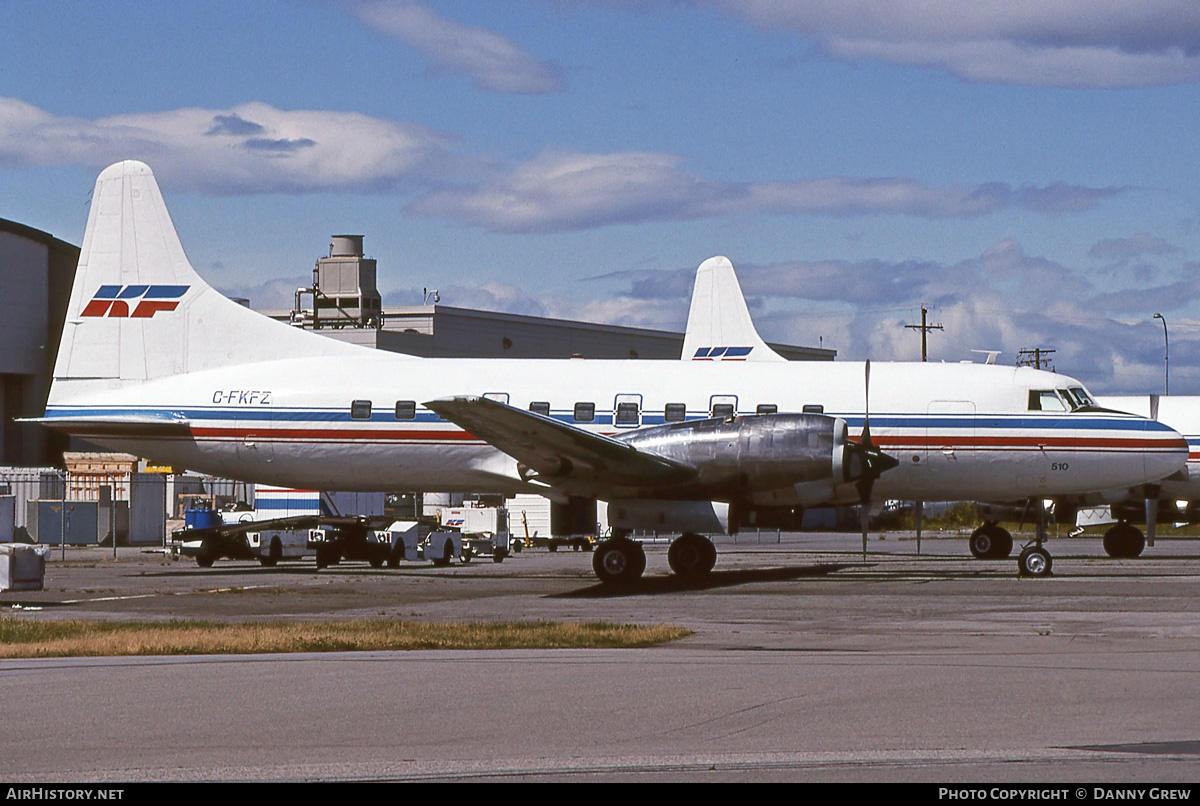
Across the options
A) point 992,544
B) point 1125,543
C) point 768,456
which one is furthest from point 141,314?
point 1125,543

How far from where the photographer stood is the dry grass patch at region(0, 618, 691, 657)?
51.1 ft

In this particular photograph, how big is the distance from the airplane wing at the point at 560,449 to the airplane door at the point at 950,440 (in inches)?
228

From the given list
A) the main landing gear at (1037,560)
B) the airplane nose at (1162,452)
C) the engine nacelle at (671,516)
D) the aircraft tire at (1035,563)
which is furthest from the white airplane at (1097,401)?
the engine nacelle at (671,516)

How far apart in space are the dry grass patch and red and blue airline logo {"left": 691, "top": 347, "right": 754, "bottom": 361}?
80.8ft

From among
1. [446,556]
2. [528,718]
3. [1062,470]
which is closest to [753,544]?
[446,556]

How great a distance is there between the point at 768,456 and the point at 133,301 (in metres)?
15.1

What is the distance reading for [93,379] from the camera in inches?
1188

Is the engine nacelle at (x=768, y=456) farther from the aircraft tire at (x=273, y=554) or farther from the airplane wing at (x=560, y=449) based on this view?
the aircraft tire at (x=273, y=554)

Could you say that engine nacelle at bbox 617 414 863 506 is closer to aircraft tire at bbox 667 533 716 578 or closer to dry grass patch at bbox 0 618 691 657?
aircraft tire at bbox 667 533 716 578

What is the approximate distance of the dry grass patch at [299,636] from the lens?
15.6 metres

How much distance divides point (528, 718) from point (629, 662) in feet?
12.1

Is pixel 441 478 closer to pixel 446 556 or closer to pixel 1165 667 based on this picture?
pixel 446 556

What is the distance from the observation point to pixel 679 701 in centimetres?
1134
